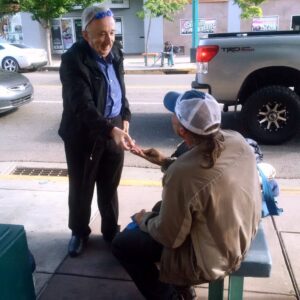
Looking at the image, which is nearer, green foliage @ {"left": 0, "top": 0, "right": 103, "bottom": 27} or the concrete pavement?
the concrete pavement

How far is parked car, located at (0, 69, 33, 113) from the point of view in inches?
315

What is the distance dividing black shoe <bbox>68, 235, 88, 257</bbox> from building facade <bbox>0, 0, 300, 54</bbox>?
2267 centimetres

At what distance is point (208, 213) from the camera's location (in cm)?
191

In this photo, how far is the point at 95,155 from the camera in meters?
2.96

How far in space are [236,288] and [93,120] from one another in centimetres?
133

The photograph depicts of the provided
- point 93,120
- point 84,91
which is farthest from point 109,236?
point 84,91

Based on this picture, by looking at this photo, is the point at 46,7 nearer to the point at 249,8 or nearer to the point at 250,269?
the point at 249,8

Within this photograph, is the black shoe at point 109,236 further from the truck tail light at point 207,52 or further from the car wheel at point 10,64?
the car wheel at point 10,64

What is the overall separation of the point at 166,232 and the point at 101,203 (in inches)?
52.4

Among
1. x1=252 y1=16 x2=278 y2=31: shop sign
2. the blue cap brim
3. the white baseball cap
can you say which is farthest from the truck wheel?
x1=252 y1=16 x2=278 y2=31: shop sign

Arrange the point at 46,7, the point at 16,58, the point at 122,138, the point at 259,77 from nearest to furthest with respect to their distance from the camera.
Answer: the point at 122,138 < the point at 259,77 < the point at 16,58 < the point at 46,7

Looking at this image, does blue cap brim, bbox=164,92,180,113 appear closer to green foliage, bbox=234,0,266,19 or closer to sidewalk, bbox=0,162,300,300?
sidewalk, bbox=0,162,300,300

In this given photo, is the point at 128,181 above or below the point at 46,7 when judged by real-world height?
below

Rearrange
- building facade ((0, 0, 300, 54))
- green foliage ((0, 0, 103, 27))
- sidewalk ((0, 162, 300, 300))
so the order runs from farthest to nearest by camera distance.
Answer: building facade ((0, 0, 300, 54))
green foliage ((0, 0, 103, 27))
sidewalk ((0, 162, 300, 300))
